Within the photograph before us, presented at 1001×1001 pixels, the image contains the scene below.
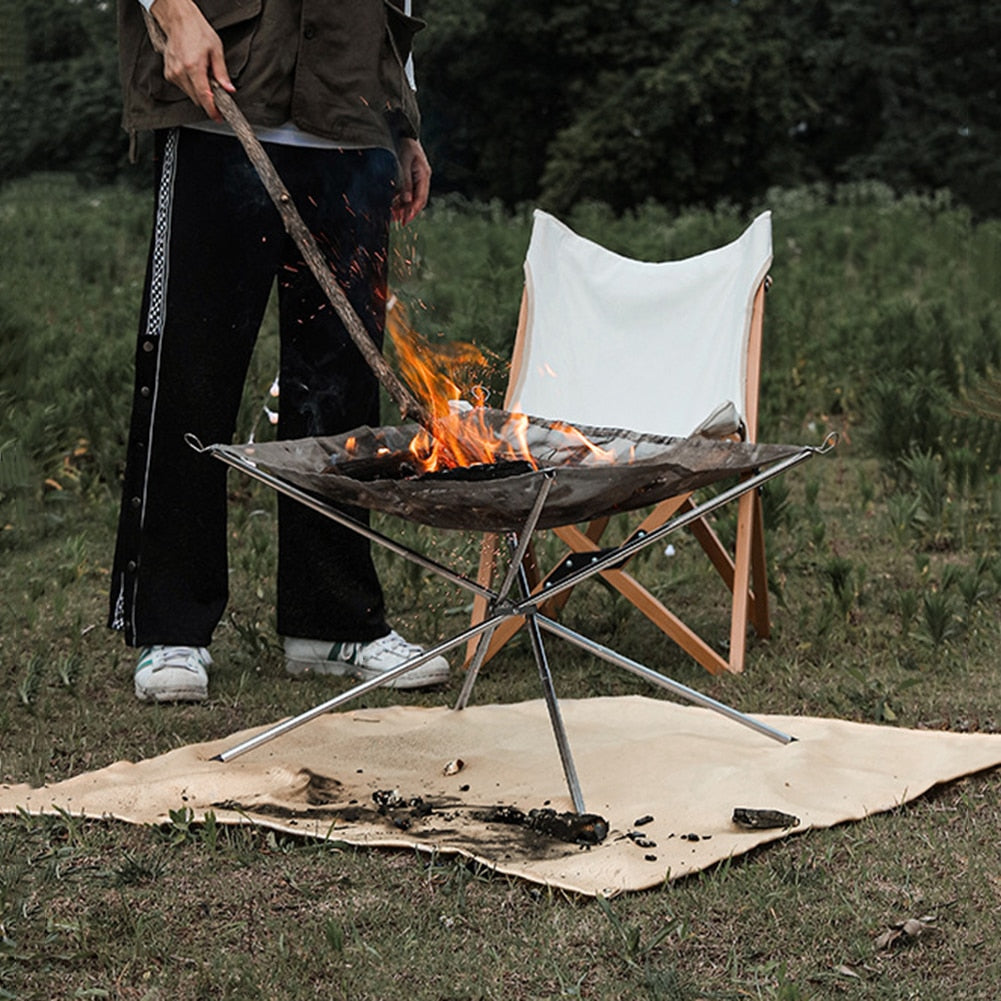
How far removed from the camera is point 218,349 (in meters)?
3.27

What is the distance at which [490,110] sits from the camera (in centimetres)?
1978

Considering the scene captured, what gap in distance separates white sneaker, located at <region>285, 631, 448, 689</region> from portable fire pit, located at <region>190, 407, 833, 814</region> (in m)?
0.42

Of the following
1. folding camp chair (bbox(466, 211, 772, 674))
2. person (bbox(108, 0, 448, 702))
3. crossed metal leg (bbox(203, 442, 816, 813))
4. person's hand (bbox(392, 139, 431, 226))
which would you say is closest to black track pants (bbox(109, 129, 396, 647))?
person (bbox(108, 0, 448, 702))

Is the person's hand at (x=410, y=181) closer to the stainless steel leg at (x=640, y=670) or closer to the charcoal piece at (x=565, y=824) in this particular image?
the stainless steel leg at (x=640, y=670)

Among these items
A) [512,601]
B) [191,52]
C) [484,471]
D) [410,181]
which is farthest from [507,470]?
[410,181]

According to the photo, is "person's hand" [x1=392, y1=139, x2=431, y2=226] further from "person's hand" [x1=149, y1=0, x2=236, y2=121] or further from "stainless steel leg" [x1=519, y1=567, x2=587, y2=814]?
"stainless steel leg" [x1=519, y1=567, x2=587, y2=814]

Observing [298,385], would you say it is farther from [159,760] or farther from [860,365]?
[860,365]

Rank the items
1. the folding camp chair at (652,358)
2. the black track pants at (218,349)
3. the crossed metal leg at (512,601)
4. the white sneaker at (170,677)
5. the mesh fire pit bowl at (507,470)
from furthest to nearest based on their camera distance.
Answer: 1. the folding camp chair at (652,358)
2. the white sneaker at (170,677)
3. the black track pants at (218,349)
4. the crossed metal leg at (512,601)
5. the mesh fire pit bowl at (507,470)

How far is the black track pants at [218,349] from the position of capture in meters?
3.21

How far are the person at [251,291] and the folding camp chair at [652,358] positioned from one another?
0.44m

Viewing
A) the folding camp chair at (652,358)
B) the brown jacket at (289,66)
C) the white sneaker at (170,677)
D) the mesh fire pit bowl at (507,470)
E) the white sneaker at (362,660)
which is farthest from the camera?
the folding camp chair at (652,358)

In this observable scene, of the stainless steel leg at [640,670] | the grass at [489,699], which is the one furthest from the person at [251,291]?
the stainless steel leg at [640,670]

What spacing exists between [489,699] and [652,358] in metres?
0.98

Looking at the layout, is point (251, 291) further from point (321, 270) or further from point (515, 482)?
point (515, 482)
